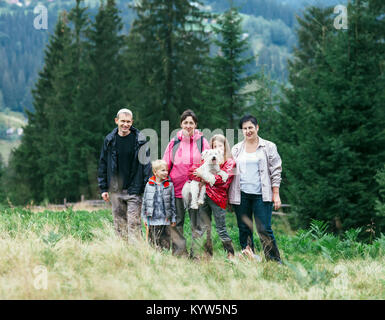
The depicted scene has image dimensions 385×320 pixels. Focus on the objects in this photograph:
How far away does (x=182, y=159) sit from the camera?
232 inches

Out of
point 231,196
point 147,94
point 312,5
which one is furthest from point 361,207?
point 312,5

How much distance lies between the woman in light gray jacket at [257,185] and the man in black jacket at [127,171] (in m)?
1.45

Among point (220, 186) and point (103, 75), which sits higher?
point (103, 75)

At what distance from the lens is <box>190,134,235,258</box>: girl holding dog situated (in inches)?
225

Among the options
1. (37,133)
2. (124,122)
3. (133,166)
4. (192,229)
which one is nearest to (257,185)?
(192,229)

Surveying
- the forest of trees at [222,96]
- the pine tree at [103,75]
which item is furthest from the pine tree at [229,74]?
the pine tree at [103,75]

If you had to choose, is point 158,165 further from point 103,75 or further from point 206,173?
point 103,75

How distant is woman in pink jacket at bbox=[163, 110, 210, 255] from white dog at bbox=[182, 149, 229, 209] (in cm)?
23

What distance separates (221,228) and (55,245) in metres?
2.34

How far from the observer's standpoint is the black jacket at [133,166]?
241 inches

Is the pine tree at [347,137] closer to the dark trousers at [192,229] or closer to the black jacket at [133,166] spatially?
the dark trousers at [192,229]

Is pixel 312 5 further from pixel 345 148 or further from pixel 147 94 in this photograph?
pixel 345 148

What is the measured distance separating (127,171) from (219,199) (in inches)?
60.3
